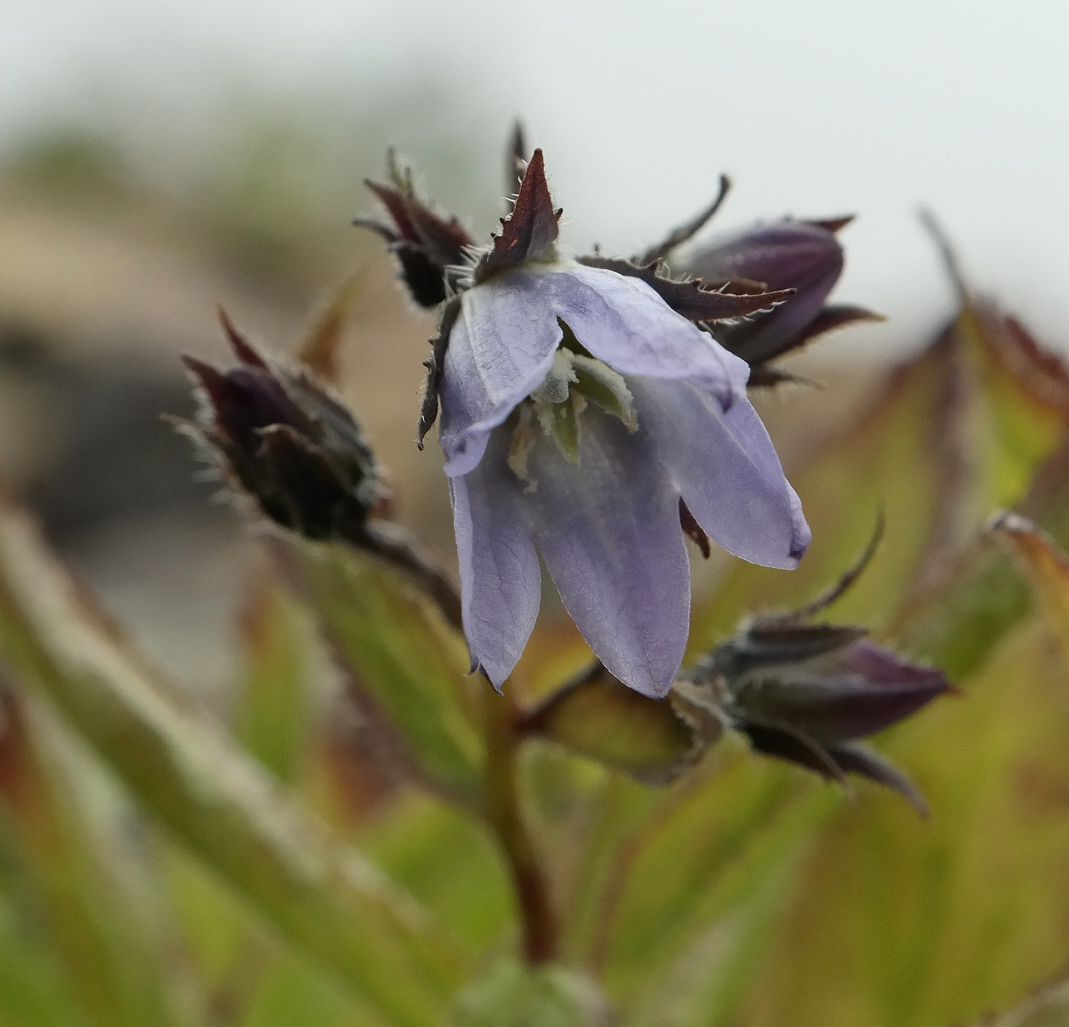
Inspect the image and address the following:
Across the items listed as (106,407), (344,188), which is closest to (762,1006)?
(106,407)

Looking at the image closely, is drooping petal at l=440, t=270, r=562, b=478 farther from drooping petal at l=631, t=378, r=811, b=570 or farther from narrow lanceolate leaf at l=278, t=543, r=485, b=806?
narrow lanceolate leaf at l=278, t=543, r=485, b=806

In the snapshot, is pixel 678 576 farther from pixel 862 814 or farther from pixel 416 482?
pixel 416 482

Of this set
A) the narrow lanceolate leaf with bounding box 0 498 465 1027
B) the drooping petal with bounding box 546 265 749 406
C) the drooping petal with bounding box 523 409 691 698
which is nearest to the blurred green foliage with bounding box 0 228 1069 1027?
the narrow lanceolate leaf with bounding box 0 498 465 1027

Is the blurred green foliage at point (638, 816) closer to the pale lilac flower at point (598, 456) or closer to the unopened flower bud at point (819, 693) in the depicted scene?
the unopened flower bud at point (819, 693)

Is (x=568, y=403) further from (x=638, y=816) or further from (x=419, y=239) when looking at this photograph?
(x=638, y=816)

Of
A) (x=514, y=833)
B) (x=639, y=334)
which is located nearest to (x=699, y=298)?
(x=639, y=334)
